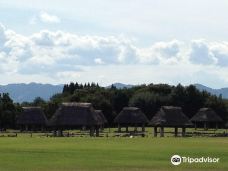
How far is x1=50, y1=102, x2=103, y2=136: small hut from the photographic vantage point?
3297 inches

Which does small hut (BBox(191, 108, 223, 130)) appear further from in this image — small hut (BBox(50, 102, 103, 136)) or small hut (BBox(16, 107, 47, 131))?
small hut (BBox(16, 107, 47, 131))

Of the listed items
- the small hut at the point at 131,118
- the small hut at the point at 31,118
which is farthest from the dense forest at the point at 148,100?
the small hut at the point at 131,118

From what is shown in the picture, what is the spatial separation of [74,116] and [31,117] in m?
15.3

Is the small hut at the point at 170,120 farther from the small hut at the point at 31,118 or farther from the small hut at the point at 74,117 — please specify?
the small hut at the point at 31,118

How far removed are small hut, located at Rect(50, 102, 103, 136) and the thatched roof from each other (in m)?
13.0

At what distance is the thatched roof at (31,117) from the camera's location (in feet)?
321

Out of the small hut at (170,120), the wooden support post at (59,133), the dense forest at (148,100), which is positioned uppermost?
the dense forest at (148,100)

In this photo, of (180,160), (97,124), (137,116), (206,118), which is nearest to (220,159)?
(180,160)

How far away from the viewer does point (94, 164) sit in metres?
29.2

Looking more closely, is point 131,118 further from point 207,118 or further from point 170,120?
point 207,118

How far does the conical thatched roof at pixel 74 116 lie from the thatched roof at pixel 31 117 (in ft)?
43.3

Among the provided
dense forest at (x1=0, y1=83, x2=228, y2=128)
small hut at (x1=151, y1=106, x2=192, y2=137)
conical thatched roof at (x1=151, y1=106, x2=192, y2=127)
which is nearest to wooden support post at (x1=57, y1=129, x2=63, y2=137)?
small hut at (x1=151, y1=106, x2=192, y2=137)

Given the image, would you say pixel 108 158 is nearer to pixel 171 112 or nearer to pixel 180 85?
pixel 171 112

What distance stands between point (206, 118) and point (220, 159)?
237ft
